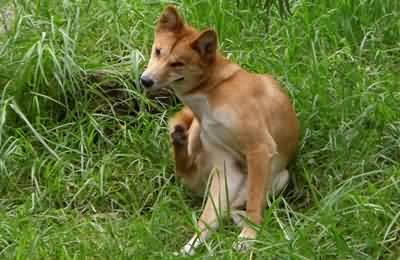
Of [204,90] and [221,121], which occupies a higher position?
[204,90]

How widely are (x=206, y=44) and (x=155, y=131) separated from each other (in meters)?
0.83

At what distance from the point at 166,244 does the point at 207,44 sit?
0.89 m

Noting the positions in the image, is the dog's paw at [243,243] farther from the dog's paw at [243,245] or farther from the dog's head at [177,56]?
the dog's head at [177,56]

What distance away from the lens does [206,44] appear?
5.07 m

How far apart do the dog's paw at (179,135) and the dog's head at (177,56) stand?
19 cm

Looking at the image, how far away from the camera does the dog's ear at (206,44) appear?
16.5ft

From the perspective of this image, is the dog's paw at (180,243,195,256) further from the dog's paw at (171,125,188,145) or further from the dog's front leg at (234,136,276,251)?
the dog's paw at (171,125,188,145)

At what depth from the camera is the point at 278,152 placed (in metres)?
5.28

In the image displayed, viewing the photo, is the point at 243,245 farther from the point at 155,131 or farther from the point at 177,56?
the point at 155,131

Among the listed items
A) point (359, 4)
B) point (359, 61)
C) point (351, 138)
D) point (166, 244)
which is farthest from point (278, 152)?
point (359, 4)

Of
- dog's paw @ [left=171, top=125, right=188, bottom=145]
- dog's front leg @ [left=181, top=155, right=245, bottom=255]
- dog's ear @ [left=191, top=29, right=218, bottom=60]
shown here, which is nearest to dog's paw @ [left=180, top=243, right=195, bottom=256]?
dog's front leg @ [left=181, top=155, right=245, bottom=255]

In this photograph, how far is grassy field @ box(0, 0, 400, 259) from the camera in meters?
4.75

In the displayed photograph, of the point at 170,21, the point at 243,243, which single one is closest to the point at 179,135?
the point at 170,21

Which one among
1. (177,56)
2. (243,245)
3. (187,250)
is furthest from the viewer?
(177,56)
